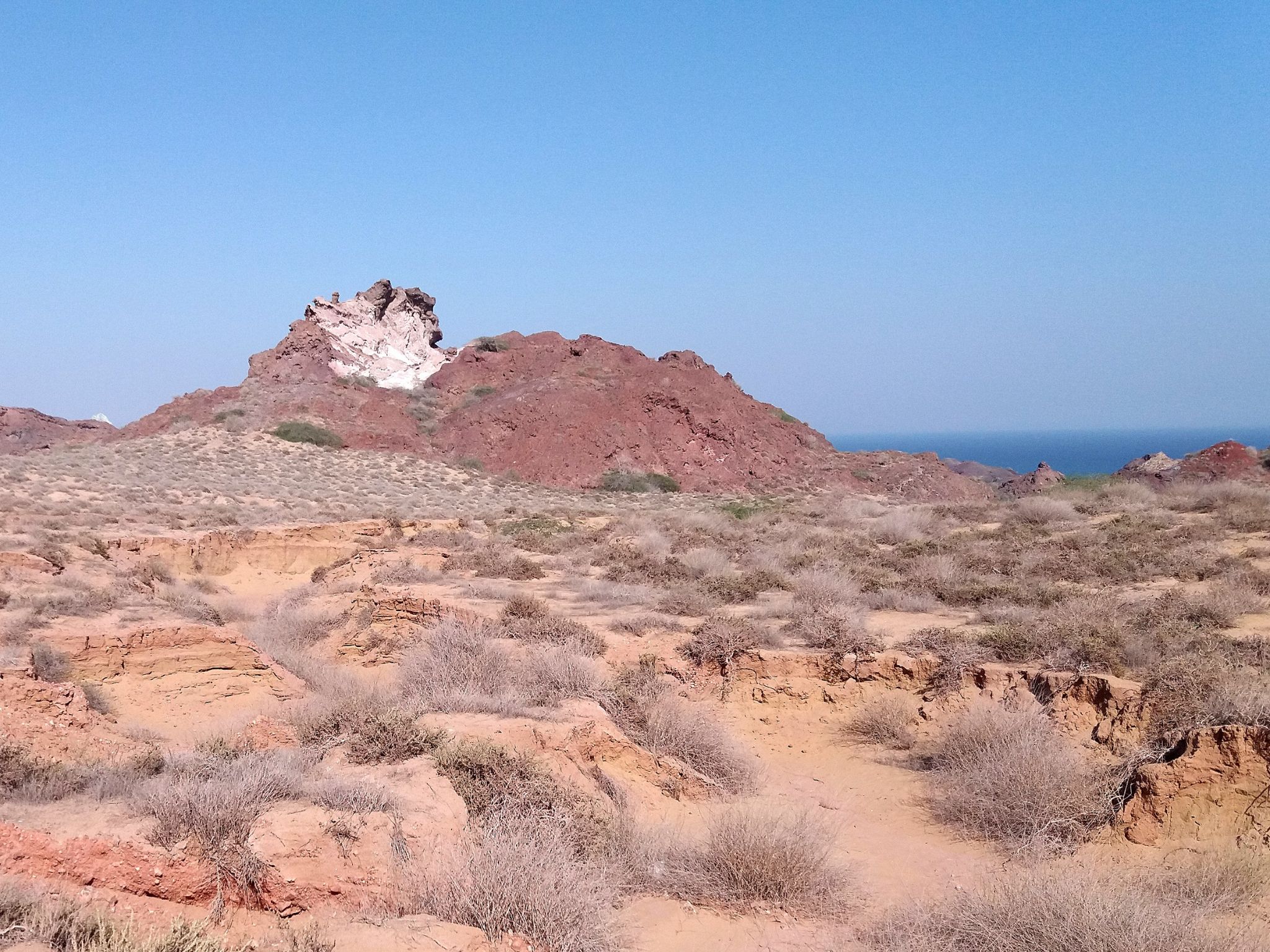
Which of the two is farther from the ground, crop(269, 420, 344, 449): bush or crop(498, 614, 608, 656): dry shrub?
crop(269, 420, 344, 449): bush

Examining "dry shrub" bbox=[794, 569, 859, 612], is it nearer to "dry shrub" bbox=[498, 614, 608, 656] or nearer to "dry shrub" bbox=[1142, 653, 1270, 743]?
"dry shrub" bbox=[498, 614, 608, 656]

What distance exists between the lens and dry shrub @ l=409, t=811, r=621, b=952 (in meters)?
3.67

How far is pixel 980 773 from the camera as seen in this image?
5.83 metres

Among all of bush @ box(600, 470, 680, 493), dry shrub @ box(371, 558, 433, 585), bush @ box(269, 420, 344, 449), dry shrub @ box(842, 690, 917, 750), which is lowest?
dry shrub @ box(842, 690, 917, 750)

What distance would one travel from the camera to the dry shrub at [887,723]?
23.8ft

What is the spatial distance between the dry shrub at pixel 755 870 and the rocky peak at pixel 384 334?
40462mm

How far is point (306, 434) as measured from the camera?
1351 inches

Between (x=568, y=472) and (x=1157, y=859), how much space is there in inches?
1202

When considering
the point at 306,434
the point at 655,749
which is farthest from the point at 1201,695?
the point at 306,434

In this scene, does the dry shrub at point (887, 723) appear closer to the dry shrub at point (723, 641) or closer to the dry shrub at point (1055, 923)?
the dry shrub at point (723, 641)

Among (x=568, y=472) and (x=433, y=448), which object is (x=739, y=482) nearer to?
(x=568, y=472)

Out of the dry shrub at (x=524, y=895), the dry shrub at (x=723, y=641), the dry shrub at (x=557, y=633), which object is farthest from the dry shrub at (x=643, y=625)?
the dry shrub at (x=524, y=895)

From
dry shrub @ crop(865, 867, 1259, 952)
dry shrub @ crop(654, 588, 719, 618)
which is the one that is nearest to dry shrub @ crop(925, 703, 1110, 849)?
dry shrub @ crop(865, 867, 1259, 952)

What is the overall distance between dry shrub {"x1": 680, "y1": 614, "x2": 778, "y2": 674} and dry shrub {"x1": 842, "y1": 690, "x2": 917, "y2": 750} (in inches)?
53.6
